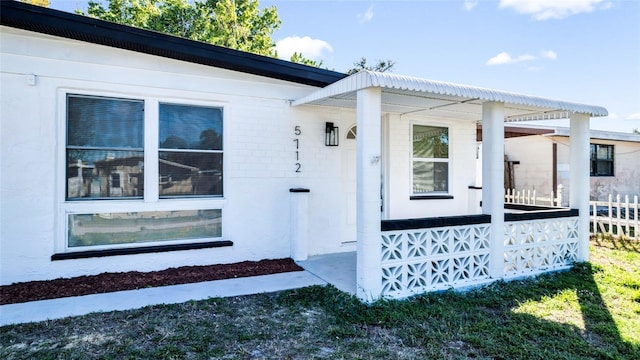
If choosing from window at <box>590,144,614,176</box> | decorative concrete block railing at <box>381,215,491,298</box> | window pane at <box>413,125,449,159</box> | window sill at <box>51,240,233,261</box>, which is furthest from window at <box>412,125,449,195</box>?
window at <box>590,144,614,176</box>

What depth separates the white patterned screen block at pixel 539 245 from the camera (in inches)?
204

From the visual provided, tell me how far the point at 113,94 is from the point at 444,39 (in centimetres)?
942

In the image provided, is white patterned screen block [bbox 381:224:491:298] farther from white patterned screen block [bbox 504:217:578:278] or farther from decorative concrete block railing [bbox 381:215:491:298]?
white patterned screen block [bbox 504:217:578:278]

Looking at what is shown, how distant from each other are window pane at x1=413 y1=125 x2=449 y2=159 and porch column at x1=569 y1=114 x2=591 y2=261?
2.20 metres

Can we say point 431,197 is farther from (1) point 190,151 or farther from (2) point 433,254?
(1) point 190,151

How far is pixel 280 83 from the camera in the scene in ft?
19.1

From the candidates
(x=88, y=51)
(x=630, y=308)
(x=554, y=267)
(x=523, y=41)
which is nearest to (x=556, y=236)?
(x=554, y=267)

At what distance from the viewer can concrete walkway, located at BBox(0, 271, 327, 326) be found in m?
3.63

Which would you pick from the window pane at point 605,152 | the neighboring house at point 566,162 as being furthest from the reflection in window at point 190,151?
the window pane at point 605,152

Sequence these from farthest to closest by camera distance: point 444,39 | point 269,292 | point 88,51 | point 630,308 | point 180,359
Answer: point 444,39, point 88,51, point 269,292, point 630,308, point 180,359

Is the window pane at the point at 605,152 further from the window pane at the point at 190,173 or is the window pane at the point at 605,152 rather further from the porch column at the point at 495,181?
the window pane at the point at 190,173

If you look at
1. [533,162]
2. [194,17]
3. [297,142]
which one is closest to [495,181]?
[297,142]

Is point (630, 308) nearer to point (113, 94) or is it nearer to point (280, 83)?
point (280, 83)

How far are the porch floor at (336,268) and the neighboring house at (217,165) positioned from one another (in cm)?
23
